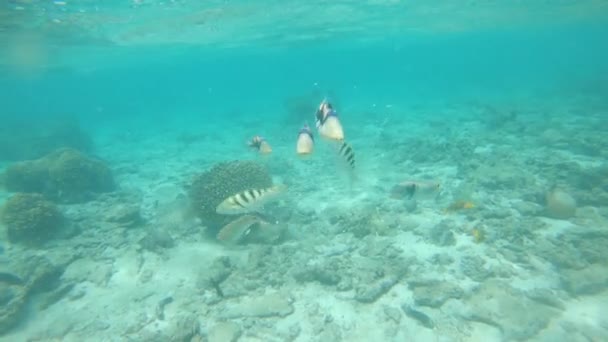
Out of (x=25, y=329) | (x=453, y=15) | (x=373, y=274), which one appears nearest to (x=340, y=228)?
(x=373, y=274)

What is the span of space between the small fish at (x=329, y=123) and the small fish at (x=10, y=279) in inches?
327

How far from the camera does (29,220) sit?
33.1 ft

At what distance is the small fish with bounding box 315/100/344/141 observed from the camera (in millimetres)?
3508

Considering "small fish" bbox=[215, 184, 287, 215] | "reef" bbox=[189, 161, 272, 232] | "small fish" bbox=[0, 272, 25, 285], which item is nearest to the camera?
"small fish" bbox=[215, 184, 287, 215]

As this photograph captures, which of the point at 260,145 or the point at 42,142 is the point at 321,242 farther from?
the point at 42,142

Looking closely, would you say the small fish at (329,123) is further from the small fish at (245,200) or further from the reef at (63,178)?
the reef at (63,178)

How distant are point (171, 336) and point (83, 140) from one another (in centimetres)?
2563

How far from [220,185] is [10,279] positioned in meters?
5.12

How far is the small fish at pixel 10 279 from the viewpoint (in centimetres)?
760

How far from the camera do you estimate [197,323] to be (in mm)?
6379

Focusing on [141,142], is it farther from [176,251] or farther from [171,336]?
[171,336]

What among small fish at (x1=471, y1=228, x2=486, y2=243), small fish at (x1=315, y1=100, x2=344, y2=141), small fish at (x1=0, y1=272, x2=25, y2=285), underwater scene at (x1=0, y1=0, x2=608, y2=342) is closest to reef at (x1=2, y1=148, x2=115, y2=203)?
underwater scene at (x1=0, y1=0, x2=608, y2=342)

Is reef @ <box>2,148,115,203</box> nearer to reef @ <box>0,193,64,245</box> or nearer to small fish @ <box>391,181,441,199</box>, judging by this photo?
reef @ <box>0,193,64,245</box>

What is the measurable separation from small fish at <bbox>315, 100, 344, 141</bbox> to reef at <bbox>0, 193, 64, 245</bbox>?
10502 millimetres
